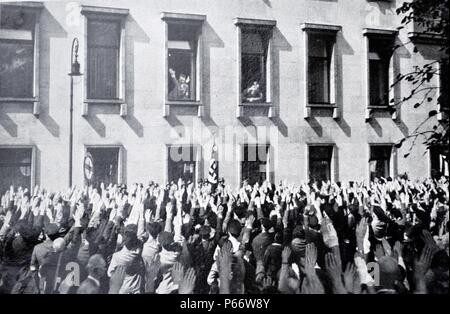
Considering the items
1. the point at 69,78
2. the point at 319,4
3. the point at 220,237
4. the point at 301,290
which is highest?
the point at 319,4

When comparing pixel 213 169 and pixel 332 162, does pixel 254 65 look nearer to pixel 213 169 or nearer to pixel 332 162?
pixel 213 169

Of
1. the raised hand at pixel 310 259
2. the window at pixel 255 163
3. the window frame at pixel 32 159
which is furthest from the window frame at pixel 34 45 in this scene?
the raised hand at pixel 310 259

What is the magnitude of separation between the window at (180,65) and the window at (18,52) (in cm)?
172

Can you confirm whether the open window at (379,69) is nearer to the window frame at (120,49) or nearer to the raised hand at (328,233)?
the raised hand at (328,233)

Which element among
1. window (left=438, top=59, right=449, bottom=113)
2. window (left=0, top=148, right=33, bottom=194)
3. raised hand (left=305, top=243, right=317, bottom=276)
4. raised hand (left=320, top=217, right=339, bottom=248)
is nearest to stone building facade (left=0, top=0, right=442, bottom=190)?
window (left=0, top=148, right=33, bottom=194)

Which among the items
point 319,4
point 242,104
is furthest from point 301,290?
point 319,4

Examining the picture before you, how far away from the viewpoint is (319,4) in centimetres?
587

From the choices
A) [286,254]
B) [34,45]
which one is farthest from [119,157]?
[286,254]

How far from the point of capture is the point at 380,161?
5574mm

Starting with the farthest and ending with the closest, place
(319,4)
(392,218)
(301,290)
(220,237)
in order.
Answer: (319,4) < (392,218) < (220,237) < (301,290)

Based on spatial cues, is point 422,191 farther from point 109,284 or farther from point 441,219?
point 109,284

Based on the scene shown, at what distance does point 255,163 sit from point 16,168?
295 cm

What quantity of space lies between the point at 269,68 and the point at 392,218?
8.31ft

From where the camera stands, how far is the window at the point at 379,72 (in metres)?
5.76
